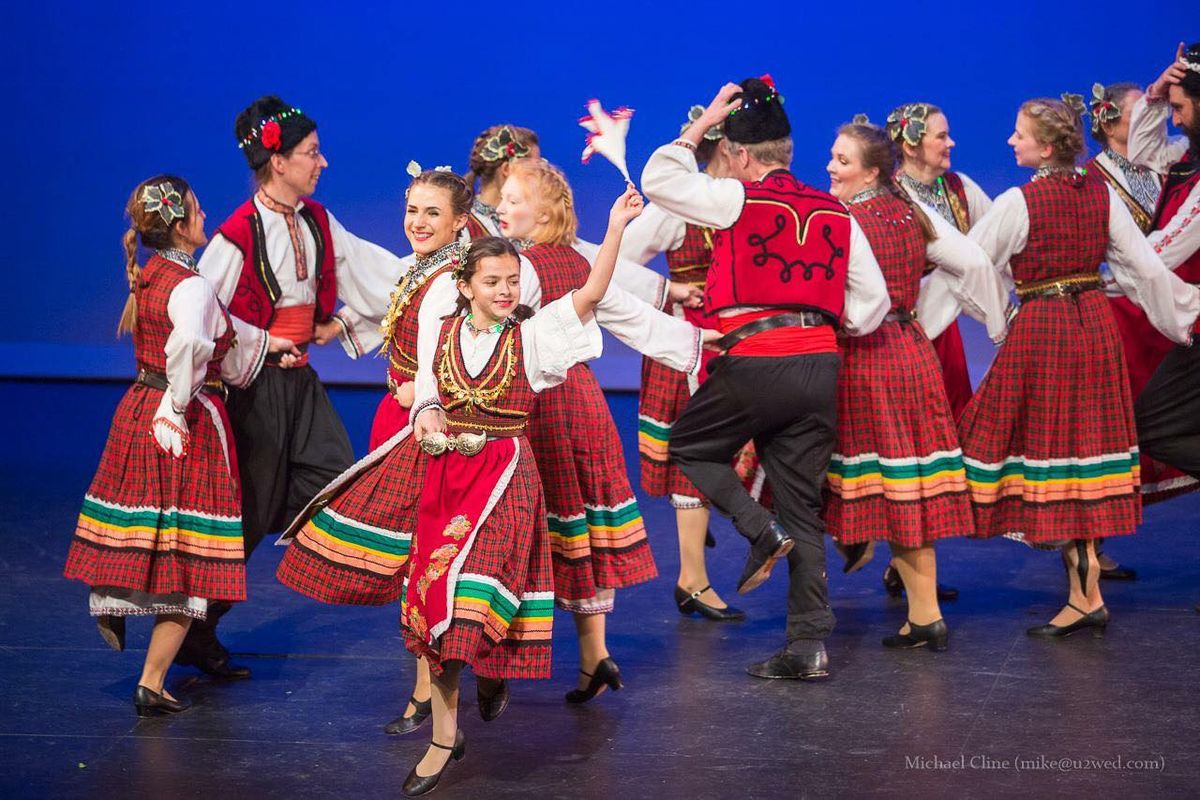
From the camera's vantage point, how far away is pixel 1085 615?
167 inches

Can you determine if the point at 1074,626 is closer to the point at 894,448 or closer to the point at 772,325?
the point at 894,448

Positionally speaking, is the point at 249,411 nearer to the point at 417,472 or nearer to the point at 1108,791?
the point at 417,472

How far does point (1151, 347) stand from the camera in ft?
15.7

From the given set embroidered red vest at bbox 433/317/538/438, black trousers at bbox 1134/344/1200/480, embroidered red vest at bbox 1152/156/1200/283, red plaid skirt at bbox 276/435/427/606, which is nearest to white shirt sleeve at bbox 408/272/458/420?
embroidered red vest at bbox 433/317/538/438

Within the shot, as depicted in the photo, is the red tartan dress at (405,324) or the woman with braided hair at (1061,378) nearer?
the red tartan dress at (405,324)

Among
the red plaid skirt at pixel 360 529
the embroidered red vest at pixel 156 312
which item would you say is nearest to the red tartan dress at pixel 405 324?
the red plaid skirt at pixel 360 529

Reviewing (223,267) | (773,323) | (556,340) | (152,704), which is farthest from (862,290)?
(152,704)

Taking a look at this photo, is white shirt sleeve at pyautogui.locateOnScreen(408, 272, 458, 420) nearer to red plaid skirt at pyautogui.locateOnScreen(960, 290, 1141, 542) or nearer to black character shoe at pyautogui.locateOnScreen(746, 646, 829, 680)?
black character shoe at pyautogui.locateOnScreen(746, 646, 829, 680)

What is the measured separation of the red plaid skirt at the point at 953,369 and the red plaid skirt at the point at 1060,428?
0.45 meters

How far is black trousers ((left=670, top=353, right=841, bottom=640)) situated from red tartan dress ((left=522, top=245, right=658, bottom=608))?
250 millimetres

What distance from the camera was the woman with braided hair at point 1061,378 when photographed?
13.7ft

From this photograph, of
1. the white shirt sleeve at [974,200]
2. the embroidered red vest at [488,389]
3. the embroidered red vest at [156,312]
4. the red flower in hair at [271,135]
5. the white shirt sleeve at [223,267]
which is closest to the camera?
the embroidered red vest at [488,389]

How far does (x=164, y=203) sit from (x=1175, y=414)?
2.79 meters

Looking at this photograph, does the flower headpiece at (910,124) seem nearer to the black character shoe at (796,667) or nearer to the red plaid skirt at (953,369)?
the red plaid skirt at (953,369)
